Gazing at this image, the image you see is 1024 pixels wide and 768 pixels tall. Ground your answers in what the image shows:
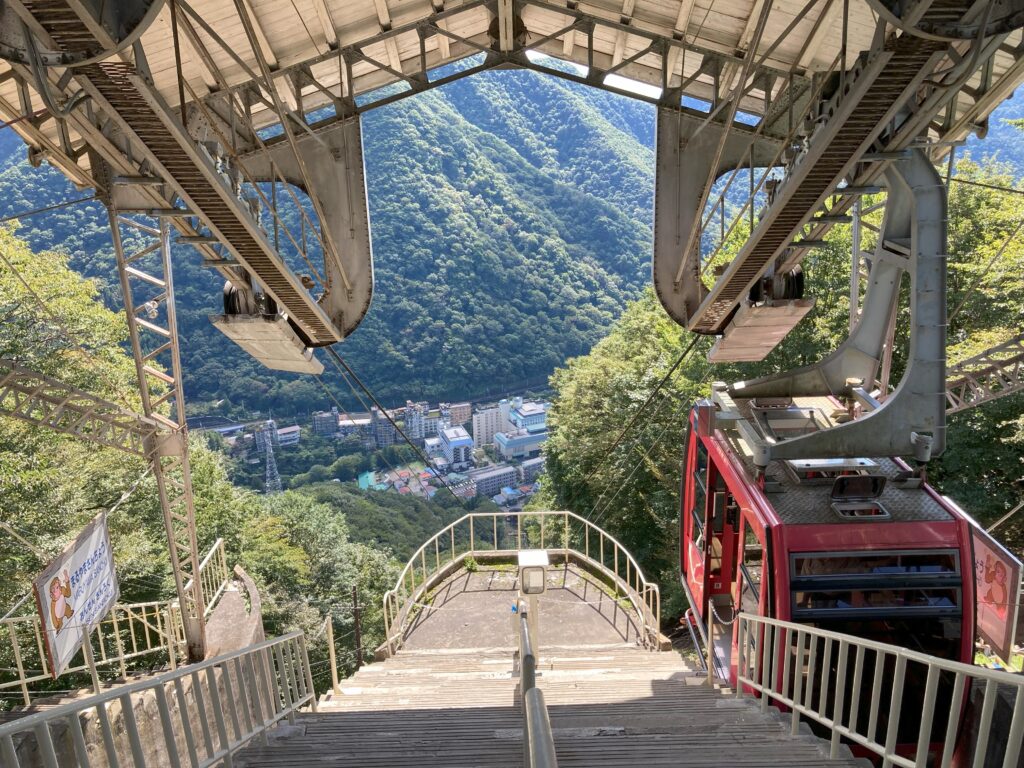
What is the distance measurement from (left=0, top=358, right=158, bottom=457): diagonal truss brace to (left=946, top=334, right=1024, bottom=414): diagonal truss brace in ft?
34.9

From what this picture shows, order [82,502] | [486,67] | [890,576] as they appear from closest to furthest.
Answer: [890,576] < [486,67] < [82,502]

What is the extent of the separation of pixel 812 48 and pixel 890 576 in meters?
5.96

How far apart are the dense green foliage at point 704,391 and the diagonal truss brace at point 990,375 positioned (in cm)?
168

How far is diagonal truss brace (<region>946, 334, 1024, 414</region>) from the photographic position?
974cm

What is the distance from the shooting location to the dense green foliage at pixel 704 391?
13.5 m

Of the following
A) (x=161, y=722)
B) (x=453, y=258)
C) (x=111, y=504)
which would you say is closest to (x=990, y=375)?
(x=161, y=722)

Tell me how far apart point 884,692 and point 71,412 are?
29.4 ft

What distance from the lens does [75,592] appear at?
289 inches

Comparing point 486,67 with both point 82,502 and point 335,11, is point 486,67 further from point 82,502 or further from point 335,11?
point 82,502

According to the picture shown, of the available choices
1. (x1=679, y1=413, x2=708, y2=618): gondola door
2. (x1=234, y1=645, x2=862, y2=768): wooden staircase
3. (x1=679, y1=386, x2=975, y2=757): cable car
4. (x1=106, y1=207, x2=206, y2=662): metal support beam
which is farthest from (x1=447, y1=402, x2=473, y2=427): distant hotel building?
(x1=679, y1=386, x2=975, y2=757): cable car

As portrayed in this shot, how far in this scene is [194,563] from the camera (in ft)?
34.3

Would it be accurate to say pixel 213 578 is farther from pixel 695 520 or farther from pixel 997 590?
pixel 997 590

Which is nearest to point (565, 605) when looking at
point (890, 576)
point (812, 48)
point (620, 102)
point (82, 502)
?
point (890, 576)

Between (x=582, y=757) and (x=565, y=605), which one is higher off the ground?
(x=582, y=757)
